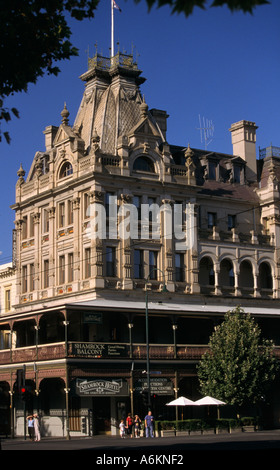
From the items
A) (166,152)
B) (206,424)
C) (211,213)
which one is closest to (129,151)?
(166,152)

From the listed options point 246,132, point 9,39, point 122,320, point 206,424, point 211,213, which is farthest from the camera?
point 246,132

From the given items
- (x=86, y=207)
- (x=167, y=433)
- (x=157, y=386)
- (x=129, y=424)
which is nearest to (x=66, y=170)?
(x=86, y=207)

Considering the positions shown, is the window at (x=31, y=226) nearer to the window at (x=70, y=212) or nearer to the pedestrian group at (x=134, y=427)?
the window at (x=70, y=212)

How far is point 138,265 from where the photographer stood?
6284cm

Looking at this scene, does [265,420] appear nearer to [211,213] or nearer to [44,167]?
[211,213]

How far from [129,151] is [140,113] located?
5323 millimetres

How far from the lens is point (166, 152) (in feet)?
216

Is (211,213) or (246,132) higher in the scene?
(246,132)

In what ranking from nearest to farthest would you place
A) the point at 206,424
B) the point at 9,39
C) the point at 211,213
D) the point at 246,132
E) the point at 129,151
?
the point at 9,39 → the point at 206,424 → the point at 129,151 → the point at 211,213 → the point at 246,132

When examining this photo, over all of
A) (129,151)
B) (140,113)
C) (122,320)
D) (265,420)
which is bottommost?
(265,420)

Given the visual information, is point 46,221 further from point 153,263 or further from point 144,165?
point 153,263

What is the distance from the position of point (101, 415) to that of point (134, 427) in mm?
4893

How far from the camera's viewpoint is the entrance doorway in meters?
56.0

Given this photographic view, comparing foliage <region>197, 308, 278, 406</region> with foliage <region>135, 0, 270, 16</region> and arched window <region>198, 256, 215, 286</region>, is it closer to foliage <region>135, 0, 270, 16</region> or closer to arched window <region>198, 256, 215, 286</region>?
Result: arched window <region>198, 256, 215, 286</region>
